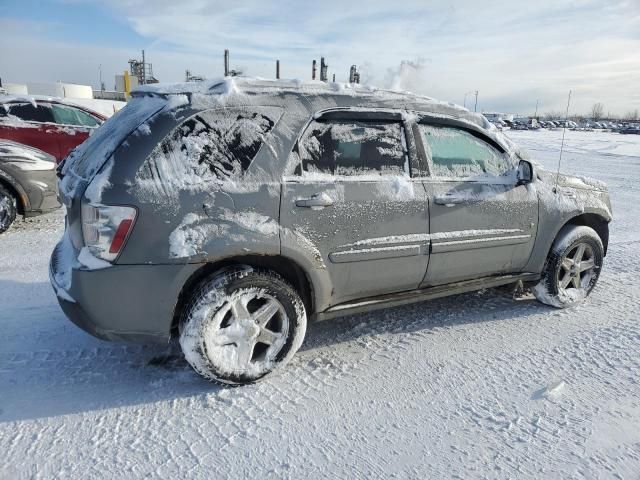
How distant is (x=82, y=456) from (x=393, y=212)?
2152 millimetres

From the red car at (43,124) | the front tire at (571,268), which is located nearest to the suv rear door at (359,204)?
the front tire at (571,268)

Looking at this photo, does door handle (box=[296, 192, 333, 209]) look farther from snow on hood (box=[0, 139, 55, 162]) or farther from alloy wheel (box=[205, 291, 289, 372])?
snow on hood (box=[0, 139, 55, 162])

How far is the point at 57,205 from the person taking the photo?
609cm

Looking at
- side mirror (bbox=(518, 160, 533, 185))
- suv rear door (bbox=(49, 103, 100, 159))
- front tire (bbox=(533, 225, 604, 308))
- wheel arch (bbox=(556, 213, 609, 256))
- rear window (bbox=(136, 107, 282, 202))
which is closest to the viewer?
rear window (bbox=(136, 107, 282, 202))

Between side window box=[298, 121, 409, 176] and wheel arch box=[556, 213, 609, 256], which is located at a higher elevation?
side window box=[298, 121, 409, 176]

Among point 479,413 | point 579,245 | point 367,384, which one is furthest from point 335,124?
point 579,245

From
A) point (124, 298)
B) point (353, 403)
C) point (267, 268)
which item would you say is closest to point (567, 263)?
point (353, 403)

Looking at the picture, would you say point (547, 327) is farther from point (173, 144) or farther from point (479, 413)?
point (173, 144)

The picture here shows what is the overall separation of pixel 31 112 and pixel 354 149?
21.6 feet

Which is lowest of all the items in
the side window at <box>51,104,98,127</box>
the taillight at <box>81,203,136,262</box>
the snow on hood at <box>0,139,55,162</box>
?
the taillight at <box>81,203,136,262</box>

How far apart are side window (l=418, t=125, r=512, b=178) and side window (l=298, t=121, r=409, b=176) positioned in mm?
252

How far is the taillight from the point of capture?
2447mm

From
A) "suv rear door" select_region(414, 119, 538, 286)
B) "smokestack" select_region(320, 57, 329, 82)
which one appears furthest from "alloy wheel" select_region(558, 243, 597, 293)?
"smokestack" select_region(320, 57, 329, 82)

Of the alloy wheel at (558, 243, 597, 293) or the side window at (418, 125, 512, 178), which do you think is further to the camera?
the alloy wheel at (558, 243, 597, 293)
